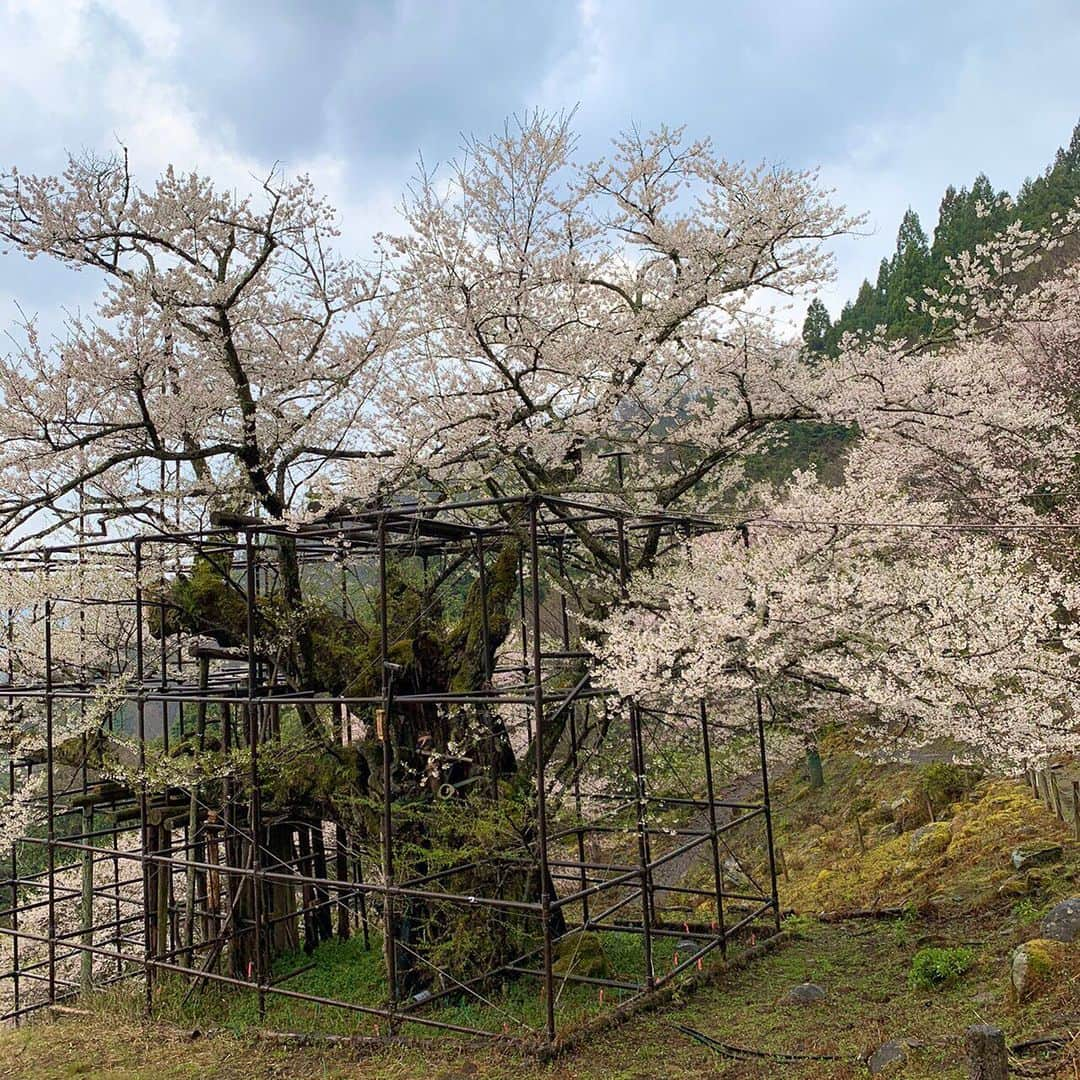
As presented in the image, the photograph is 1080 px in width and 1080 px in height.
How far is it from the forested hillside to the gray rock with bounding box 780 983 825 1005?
45.7 feet

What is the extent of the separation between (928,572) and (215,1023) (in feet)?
28.1

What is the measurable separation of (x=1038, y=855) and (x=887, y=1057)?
4.84 meters

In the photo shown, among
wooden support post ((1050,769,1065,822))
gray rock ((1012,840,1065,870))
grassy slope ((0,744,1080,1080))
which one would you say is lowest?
grassy slope ((0,744,1080,1080))

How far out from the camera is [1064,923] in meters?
7.68

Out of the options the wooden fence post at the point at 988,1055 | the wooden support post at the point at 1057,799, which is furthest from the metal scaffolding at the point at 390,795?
the wooden fence post at the point at 988,1055

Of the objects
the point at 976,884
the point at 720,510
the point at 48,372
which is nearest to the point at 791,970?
the point at 976,884

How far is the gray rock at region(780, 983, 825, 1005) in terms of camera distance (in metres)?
8.60

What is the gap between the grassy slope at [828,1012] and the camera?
7.19m

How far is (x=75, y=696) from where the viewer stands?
11.2 meters

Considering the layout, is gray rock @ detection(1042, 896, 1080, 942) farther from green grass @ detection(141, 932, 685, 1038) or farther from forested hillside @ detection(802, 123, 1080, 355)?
forested hillside @ detection(802, 123, 1080, 355)

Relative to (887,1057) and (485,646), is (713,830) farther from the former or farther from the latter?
(887,1057)

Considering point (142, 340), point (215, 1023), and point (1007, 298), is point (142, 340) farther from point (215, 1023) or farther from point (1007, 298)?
point (1007, 298)

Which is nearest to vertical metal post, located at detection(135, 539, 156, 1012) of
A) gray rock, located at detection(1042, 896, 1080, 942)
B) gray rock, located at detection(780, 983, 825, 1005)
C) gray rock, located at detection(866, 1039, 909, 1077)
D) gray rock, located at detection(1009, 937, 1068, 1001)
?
gray rock, located at detection(780, 983, 825, 1005)

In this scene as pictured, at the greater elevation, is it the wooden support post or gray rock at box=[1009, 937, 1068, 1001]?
the wooden support post
